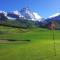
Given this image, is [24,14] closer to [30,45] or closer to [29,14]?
[29,14]

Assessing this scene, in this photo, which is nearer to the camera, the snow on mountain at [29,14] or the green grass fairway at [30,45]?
the green grass fairway at [30,45]

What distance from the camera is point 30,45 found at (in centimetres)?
1223

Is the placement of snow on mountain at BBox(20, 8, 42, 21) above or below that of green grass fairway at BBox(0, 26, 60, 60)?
above

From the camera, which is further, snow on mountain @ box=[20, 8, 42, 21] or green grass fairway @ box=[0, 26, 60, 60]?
snow on mountain @ box=[20, 8, 42, 21]

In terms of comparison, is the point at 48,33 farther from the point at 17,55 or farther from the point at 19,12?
the point at 17,55

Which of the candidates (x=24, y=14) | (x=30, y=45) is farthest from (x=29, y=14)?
(x=30, y=45)

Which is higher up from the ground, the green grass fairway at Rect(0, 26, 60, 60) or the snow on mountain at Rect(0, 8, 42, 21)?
the snow on mountain at Rect(0, 8, 42, 21)

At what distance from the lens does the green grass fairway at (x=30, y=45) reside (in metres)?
10.3

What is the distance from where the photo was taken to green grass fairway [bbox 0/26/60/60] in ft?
33.9

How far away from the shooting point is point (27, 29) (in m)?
13.2

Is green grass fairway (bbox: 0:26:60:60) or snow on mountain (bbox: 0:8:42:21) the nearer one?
green grass fairway (bbox: 0:26:60:60)

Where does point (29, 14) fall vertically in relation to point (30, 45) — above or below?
above

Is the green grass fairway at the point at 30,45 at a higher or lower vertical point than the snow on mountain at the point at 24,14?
lower

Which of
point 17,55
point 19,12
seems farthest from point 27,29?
point 17,55
